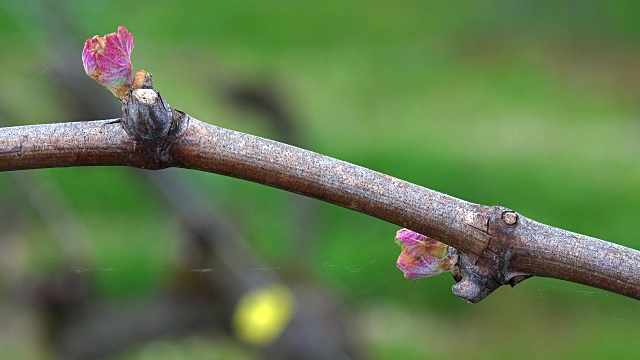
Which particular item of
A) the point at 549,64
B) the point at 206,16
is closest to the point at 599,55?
the point at 549,64

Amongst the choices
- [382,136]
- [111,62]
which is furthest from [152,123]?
[382,136]

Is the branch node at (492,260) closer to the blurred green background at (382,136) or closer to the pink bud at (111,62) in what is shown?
the pink bud at (111,62)

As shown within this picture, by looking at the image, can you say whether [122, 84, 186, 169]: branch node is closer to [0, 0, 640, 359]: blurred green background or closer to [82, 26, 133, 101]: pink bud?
[82, 26, 133, 101]: pink bud

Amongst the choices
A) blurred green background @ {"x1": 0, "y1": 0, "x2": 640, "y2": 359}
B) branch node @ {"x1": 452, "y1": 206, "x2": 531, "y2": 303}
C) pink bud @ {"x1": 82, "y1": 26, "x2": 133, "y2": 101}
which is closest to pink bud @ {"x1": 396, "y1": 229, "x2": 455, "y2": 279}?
branch node @ {"x1": 452, "y1": 206, "x2": 531, "y2": 303}

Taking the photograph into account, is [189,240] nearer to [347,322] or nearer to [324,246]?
[347,322]

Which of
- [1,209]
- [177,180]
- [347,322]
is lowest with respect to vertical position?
[1,209]

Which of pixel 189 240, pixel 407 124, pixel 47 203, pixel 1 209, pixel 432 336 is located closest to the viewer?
pixel 189 240

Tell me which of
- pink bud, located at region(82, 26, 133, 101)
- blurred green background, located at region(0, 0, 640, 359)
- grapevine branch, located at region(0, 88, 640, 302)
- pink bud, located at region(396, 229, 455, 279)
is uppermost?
pink bud, located at region(82, 26, 133, 101)
